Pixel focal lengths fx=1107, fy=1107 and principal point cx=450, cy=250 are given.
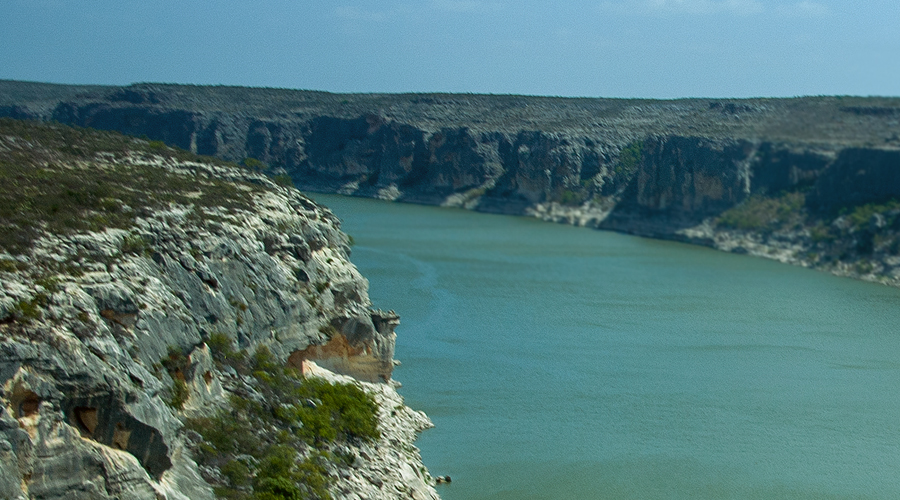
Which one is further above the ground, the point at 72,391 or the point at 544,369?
the point at 72,391

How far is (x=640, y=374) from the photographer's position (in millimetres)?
29641

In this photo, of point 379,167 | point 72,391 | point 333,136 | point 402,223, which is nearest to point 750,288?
point 402,223

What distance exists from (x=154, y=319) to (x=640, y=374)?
677 inches

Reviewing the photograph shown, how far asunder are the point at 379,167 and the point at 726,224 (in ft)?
103

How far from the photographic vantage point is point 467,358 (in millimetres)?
29547

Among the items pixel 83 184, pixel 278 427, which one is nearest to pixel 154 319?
pixel 278 427

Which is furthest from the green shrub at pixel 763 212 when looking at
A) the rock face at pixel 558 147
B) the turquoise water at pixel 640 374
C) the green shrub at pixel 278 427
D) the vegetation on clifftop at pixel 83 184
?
the green shrub at pixel 278 427

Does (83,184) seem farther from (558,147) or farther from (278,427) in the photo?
(558,147)

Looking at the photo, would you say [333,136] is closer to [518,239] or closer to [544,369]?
[518,239]

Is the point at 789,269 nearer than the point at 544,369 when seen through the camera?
No

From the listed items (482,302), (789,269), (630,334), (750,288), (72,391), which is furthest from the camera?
(789,269)

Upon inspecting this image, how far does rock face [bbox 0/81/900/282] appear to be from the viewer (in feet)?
204

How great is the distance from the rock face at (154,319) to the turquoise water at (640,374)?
9.75ft

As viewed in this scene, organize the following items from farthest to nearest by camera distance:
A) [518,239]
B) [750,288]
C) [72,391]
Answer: [518,239] → [750,288] → [72,391]
